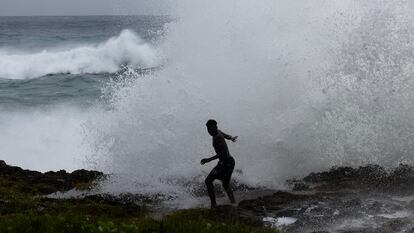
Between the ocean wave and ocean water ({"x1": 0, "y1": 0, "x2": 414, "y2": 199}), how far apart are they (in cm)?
2209

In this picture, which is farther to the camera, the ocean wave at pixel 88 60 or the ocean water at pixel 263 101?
the ocean wave at pixel 88 60

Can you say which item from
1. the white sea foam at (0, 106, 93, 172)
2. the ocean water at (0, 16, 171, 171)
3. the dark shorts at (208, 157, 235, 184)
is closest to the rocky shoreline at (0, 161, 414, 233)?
the dark shorts at (208, 157, 235, 184)

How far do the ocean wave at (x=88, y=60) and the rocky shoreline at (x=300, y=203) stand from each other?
92.2 feet

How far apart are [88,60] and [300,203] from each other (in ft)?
116

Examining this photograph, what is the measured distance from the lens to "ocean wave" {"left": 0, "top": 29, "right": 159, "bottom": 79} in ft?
135

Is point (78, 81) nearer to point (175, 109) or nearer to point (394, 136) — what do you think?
point (175, 109)

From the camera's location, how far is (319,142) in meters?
14.1

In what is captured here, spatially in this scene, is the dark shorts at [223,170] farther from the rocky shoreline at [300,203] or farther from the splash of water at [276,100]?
the splash of water at [276,100]

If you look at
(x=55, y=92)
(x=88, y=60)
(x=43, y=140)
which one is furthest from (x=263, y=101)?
(x=88, y=60)

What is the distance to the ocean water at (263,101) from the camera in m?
13.9

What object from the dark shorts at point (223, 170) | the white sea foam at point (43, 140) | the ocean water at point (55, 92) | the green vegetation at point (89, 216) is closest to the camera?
the green vegetation at point (89, 216)

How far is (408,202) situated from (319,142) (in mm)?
3653

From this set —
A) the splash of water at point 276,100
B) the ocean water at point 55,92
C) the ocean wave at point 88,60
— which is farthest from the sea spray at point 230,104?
the ocean wave at point 88,60

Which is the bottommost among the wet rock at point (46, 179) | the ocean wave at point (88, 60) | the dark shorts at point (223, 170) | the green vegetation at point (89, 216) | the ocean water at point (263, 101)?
the green vegetation at point (89, 216)
